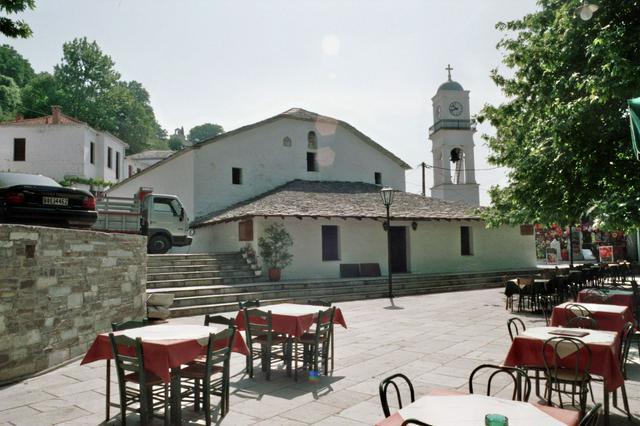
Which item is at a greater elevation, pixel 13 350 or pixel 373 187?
pixel 373 187

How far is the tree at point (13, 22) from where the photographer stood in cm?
719

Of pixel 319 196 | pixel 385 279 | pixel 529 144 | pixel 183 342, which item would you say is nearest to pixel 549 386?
pixel 183 342

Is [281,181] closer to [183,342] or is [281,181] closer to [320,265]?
[320,265]

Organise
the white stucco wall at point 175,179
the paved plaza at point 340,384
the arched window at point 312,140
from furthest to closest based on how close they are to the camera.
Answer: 1. the arched window at point 312,140
2. the white stucco wall at point 175,179
3. the paved plaza at point 340,384

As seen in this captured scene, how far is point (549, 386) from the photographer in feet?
12.8

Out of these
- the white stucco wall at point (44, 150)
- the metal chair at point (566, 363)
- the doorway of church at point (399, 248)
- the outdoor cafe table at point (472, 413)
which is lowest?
the metal chair at point (566, 363)

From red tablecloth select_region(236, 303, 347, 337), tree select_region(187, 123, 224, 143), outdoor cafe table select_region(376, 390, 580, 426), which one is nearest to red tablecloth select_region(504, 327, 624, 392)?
outdoor cafe table select_region(376, 390, 580, 426)

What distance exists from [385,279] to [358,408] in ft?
40.7

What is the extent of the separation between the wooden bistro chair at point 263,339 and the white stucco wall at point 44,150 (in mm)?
29168

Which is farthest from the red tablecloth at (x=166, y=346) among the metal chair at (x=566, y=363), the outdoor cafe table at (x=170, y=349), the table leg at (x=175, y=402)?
the metal chair at (x=566, y=363)

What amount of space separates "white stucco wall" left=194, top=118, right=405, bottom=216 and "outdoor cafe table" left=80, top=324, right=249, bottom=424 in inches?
637

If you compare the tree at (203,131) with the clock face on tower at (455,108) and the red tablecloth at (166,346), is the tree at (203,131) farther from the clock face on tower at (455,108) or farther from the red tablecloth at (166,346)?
the red tablecloth at (166,346)

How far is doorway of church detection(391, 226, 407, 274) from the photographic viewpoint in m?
19.4

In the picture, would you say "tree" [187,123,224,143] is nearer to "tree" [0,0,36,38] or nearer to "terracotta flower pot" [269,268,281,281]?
"terracotta flower pot" [269,268,281,281]
